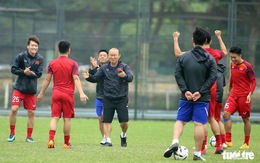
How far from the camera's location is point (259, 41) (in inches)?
1037

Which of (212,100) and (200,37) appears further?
(212,100)

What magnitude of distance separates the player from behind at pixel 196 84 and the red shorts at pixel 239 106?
12.1 feet

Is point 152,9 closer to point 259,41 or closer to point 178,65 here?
point 259,41

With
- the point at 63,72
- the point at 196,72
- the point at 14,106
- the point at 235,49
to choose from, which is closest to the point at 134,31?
the point at 14,106

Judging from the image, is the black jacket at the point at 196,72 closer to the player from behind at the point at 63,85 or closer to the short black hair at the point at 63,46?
the player from behind at the point at 63,85

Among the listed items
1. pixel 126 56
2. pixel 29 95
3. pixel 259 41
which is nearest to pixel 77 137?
pixel 29 95

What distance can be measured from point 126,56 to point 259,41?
4832mm

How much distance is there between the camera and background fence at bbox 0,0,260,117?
26.4 meters

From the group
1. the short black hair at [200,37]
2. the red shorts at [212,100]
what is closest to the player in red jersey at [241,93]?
the red shorts at [212,100]

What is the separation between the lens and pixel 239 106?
15172 mm

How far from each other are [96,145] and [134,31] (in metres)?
12.1

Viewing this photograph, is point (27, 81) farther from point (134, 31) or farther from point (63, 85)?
point (134, 31)

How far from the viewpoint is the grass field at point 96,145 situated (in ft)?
37.4

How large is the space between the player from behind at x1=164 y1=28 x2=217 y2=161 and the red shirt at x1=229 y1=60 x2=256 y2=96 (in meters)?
3.59
